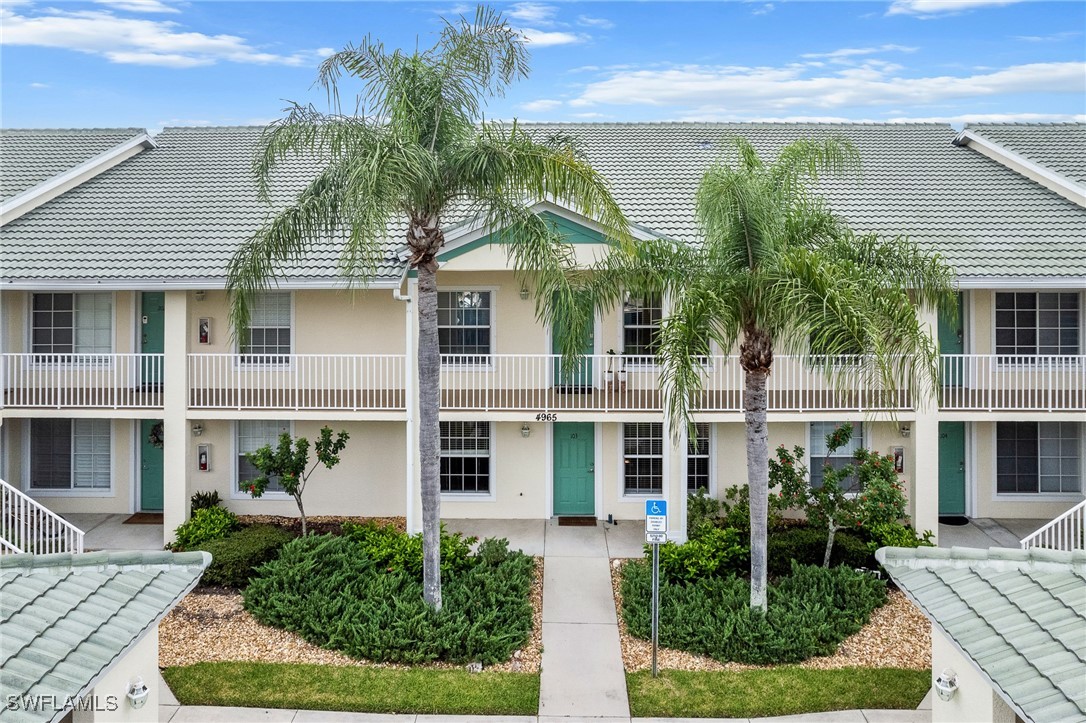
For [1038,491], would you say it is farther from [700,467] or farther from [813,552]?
[700,467]

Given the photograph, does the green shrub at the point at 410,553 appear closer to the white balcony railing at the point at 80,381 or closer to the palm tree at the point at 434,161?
the palm tree at the point at 434,161

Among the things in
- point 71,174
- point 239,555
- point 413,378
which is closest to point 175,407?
point 239,555

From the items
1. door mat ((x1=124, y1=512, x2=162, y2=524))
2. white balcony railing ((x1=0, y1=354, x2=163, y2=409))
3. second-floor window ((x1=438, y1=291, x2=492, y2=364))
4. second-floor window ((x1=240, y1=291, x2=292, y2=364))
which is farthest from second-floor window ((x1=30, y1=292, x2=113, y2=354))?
second-floor window ((x1=438, y1=291, x2=492, y2=364))

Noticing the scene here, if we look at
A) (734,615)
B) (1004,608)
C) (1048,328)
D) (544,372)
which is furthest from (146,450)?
(1048,328)

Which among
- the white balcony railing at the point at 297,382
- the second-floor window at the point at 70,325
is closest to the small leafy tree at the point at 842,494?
the white balcony railing at the point at 297,382

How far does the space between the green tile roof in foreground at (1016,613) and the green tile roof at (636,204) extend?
9212mm

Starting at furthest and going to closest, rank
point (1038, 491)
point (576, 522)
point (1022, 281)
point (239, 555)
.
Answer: point (1038, 491) < point (576, 522) < point (1022, 281) < point (239, 555)

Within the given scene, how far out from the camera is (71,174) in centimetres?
1831

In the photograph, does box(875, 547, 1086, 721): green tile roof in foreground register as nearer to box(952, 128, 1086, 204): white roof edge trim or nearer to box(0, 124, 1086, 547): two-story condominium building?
box(0, 124, 1086, 547): two-story condominium building

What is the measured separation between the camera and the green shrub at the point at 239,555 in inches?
518

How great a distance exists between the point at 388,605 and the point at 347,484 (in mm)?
5410

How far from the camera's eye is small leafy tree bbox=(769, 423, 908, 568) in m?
12.9

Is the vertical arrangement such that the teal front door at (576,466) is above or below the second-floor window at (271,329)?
below

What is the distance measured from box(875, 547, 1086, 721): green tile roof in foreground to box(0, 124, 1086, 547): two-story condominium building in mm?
7627
